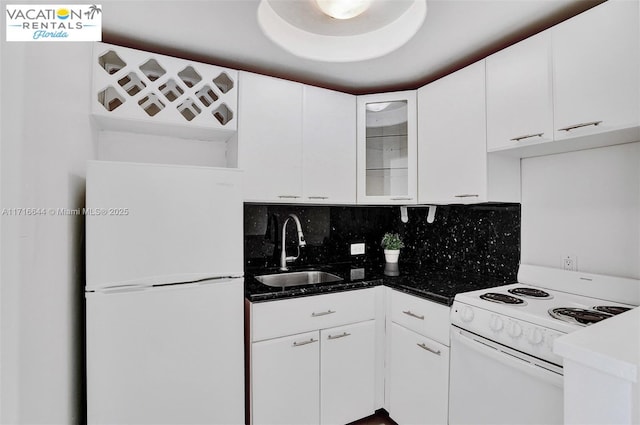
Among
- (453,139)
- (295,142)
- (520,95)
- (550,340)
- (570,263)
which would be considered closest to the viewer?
(550,340)

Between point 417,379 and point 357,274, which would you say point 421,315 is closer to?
point 417,379

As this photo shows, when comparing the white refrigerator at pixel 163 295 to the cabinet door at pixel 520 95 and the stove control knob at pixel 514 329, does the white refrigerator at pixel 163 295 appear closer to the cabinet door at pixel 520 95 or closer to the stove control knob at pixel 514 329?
the stove control knob at pixel 514 329

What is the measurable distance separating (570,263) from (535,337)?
691 mm

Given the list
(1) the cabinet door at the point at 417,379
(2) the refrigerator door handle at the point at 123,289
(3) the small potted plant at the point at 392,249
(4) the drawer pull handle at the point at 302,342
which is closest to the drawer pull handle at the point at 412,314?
(1) the cabinet door at the point at 417,379

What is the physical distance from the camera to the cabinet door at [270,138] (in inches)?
74.9

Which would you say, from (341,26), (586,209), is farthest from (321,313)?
(341,26)

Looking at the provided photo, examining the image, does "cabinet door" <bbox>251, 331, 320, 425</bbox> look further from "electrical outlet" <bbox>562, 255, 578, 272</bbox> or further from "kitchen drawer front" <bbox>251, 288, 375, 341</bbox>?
"electrical outlet" <bbox>562, 255, 578, 272</bbox>

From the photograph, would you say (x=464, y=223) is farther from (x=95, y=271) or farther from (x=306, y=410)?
(x=95, y=271)

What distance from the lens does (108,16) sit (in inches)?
58.3

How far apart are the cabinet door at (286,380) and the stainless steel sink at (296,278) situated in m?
0.56

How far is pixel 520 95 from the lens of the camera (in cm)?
156

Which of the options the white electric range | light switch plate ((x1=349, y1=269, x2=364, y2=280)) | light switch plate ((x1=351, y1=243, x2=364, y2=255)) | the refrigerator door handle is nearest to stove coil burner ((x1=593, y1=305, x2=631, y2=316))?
the white electric range

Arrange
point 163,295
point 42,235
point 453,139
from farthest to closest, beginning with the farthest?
1. point 453,139
2. point 163,295
3. point 42,235

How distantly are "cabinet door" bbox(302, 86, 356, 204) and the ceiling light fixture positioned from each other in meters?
0.61
